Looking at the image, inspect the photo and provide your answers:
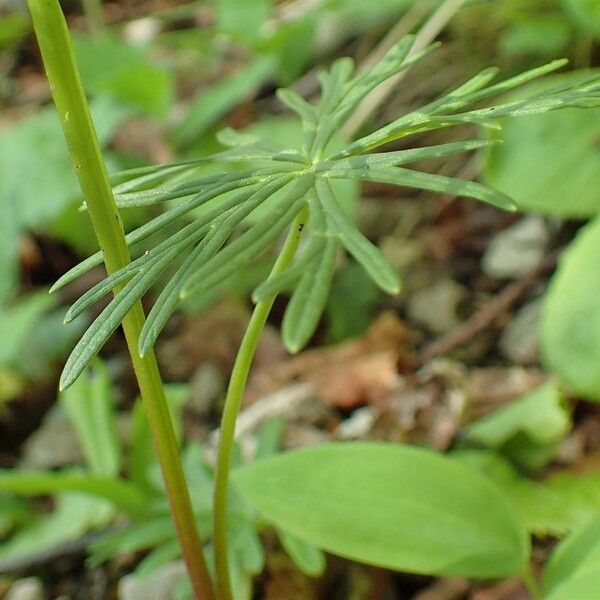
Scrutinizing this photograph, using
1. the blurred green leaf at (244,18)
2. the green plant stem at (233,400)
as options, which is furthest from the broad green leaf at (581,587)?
the blurred green leaf at (244,18)

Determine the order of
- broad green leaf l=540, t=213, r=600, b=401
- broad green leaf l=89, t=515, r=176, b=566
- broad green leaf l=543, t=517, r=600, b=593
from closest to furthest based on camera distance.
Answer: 1. broad green leaf l=543, t=517, r=600, b=593
2. broad green leaf l=89, t=515, r=176, b=566
3. broad green leaf l=540, t=213, r=600, b=401

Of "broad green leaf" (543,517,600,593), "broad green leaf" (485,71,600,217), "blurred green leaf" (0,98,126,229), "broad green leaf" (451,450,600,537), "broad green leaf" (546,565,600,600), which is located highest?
"blurred green leaf" (0,98,126,229)

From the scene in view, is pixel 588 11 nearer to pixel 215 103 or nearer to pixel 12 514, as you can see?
pixel 215 103

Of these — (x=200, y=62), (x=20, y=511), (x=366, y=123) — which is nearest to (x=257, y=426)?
(x=20, y=511)

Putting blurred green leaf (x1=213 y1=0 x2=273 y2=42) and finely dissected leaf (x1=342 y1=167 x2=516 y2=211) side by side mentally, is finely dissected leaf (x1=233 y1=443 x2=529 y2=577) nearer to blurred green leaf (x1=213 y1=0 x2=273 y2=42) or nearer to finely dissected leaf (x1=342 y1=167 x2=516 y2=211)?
finely dissected leaf (x1=342 y1=167 x2=516 y2=211)

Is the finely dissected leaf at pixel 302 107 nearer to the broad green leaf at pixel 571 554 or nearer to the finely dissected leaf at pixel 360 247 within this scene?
the finely dissected leaf at pixel 360 247

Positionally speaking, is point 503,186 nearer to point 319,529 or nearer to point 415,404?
point 415,404

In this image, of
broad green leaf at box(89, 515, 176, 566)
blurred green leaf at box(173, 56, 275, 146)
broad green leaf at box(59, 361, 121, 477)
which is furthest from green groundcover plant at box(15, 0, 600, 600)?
blurred green leaf at box(173, 56, 275, 146)
